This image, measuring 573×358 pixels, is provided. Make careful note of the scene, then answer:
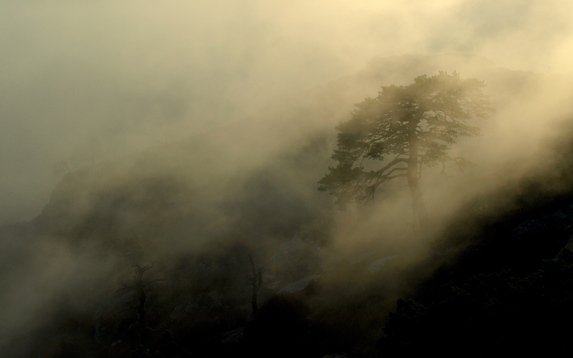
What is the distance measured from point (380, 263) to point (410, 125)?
1010cm

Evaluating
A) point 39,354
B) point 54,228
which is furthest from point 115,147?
point 39,354

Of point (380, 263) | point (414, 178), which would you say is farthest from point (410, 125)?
point (380, 263)

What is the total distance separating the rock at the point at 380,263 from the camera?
19797 millimetres

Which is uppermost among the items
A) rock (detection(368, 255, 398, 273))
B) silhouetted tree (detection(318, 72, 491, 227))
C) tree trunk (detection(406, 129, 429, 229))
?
silhouetted tree (detection(318, 72, 491, 227))

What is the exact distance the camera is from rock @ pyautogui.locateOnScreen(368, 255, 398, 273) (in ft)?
65.0

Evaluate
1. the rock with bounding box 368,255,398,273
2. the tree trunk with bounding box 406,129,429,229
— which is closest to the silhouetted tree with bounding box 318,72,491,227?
the tree trunk with bounding box 406,129,429,229

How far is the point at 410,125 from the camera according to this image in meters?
17.4

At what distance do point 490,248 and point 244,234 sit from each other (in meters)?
32.7

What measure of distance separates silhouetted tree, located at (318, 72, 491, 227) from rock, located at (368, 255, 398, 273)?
138 inches

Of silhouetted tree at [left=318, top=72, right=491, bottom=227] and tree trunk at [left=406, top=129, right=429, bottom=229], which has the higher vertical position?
silhouetted tree at [left=318, top=72, right=491, bottom=227]

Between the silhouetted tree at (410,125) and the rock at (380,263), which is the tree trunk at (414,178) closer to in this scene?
the silhouetted tree at (410,125)

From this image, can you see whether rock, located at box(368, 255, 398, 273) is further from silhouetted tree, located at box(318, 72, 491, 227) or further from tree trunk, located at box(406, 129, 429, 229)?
silhouetted tree, located at box(318, 72, 491, 227)

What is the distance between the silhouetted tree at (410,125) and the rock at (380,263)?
3.52 m

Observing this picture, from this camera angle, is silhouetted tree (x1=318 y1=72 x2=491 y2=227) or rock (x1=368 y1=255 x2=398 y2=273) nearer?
silhouetted tree (x1=318 y1=72 x2=491 y2=227)
